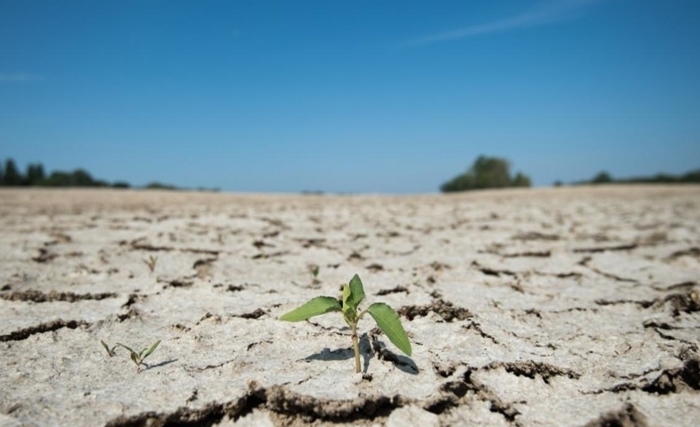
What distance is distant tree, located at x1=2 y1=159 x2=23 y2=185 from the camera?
3163 centimetres

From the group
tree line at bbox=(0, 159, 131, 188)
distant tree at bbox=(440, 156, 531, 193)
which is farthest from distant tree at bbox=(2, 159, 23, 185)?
distant tree at bbox=(440, 156, 531, 193)

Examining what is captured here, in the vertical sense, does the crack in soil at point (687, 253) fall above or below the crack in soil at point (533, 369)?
above

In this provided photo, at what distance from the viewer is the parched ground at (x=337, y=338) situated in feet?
3.14

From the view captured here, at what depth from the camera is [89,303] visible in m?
1.65

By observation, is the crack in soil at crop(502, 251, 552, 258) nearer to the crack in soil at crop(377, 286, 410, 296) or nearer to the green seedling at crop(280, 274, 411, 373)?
the crack in soil at crop(377, 286, 410, 296)

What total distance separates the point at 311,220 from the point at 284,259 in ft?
6.69

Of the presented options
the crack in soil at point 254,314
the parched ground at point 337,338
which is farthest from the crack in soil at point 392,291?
the crack in soil at point 254,314

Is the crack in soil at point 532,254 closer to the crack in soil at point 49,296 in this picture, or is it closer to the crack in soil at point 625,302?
the crack in soil at point 625,302

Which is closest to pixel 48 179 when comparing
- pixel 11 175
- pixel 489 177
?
pixel 11 175

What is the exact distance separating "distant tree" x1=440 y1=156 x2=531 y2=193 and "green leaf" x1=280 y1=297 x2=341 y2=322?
36.9 meters

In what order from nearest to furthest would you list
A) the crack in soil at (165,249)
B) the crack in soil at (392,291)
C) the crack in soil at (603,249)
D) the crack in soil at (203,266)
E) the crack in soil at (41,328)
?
1. the crack in soil at (41,328)
2. the crack in soil at (392,291)
3. the crack in soil at (203,266)
4. the crack in soil at (165,249)
5. the crack in soil at (603,249)

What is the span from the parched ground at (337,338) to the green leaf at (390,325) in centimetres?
17

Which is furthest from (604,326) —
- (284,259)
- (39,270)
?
(39,270)

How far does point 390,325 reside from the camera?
0.94 metres
